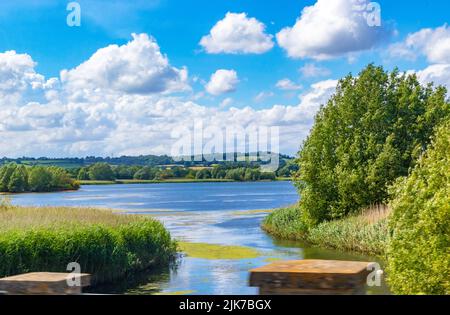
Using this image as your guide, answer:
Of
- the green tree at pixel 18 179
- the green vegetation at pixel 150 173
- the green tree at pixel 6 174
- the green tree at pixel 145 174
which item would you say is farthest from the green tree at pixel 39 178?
the green tree at pixel 145 174

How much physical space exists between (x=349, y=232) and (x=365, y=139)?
4.29 m

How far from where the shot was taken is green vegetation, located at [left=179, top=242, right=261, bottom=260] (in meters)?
22.5

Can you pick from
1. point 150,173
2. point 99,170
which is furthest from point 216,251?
point 150,173

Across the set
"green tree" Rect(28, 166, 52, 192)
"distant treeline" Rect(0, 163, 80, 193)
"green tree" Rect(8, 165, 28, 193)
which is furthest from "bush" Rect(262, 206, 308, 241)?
"green tree" Rect(28, 166, 52, 192)

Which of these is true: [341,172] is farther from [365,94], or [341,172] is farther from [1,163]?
[1,163]

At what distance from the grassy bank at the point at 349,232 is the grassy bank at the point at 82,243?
6.95 m

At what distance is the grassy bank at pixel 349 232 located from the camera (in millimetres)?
21625

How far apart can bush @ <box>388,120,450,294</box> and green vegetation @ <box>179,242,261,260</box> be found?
1183 cm

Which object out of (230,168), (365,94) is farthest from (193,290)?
(230,168)

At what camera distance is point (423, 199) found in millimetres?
10320

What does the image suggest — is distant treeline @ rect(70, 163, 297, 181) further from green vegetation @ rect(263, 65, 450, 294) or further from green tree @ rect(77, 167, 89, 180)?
green vegetation @ rect(263, 65, 450, 294)

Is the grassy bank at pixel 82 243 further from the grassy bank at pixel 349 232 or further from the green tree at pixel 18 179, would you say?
the green tree at pixel 18 179
